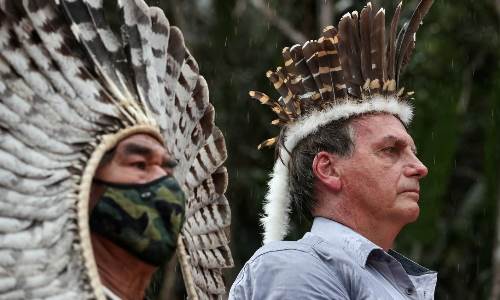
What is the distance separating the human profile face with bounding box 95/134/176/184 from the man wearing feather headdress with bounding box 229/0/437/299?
91cm

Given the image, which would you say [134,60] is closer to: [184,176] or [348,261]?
[184,176]

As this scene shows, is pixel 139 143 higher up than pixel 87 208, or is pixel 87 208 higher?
pixel 139 143

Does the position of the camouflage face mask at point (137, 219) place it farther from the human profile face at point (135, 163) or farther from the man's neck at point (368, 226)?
the man's neck at point (368, 226)

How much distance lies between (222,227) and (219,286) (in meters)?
0.18

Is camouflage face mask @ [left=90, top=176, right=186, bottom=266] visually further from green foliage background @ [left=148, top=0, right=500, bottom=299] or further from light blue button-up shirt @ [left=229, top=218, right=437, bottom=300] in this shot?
green foliage background @ [left=148, top=0, right=500, bottom=299]

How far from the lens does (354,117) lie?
3.84 metres

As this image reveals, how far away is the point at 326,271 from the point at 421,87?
6693mm

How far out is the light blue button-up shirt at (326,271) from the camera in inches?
131

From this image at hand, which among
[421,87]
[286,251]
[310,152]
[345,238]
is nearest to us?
[286,251]

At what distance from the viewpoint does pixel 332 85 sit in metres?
3.90

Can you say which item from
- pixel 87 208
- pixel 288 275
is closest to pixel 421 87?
pixel 288 275

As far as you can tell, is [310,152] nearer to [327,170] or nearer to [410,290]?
[327,170]

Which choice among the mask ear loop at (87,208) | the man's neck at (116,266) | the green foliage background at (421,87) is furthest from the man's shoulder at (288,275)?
the green foliage background at (421,87)

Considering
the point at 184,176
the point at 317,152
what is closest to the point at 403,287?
the point at 317,152
